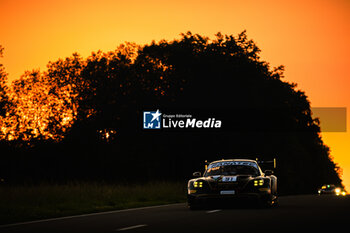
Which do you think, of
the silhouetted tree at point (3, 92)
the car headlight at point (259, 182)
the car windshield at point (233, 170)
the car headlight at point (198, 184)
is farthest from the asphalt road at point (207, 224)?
the silhouetted tree at point (3, 92)

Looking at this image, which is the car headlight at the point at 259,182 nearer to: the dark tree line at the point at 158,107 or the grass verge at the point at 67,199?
the grass verge at the point at 67,199

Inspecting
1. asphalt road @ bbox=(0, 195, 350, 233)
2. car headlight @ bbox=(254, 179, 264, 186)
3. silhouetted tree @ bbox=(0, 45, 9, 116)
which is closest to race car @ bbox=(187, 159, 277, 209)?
car headlight @ bbox=(254, 179, 264, 186)

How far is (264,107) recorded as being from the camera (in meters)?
55.6

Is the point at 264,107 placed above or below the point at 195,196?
above

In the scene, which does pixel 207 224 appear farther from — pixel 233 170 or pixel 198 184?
pixel 233 170

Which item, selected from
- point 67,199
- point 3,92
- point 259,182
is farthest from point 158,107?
point 259,182

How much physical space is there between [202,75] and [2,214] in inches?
1504

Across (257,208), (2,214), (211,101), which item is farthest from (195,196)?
(211,101)

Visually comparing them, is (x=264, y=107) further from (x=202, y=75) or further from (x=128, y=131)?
(x=128, y=131)

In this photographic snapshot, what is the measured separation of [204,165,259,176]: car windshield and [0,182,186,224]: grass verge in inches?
152

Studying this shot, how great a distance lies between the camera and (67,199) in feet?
85.6

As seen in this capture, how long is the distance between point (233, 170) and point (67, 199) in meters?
8.39

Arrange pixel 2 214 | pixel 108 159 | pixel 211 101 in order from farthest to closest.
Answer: pixel 108 159 → pixel 211 101 → pixel 2 214

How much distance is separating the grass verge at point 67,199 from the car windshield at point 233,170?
3.86m
